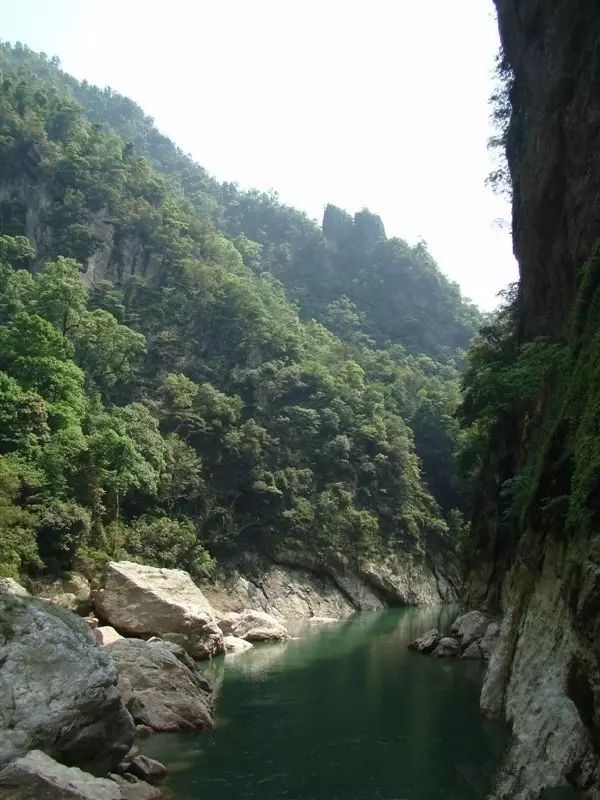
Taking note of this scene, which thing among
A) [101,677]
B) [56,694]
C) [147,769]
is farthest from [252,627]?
[56,694]

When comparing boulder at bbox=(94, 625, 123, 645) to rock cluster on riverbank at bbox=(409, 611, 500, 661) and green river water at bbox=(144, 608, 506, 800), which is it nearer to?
green river water at bbox=(144, 608, 506, 800)

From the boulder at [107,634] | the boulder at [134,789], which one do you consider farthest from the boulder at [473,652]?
the boulder at [134,789]

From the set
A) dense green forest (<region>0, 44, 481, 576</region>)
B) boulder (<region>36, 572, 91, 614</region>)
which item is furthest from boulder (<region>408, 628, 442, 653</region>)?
dense green forest (<region>0, 44, 481, 576</region>)

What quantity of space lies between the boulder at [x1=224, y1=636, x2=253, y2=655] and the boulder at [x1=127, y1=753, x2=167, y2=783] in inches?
569

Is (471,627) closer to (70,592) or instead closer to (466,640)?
(466,640)

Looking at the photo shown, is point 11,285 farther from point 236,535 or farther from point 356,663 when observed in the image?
point 356,663

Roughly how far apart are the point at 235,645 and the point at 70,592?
698 centimetres

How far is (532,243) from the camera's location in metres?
23.1

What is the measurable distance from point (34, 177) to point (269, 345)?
26.4m

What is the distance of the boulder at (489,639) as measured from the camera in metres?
23.6

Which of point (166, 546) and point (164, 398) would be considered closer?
point (166, 546)

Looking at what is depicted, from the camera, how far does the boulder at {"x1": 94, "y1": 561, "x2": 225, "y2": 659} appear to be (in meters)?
22.9

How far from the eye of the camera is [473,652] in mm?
24172

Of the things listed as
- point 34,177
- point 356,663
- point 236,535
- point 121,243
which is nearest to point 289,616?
point 236,535
